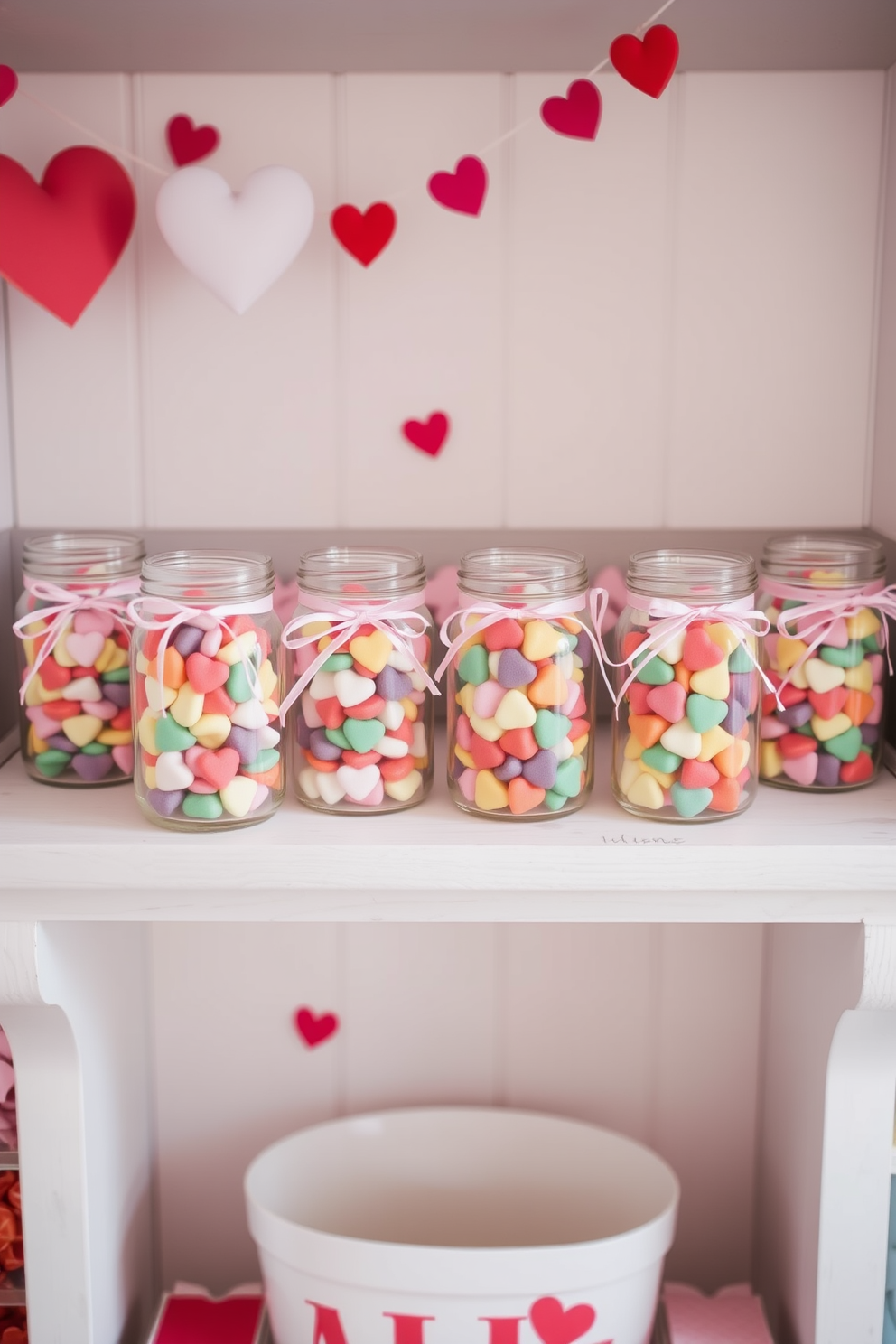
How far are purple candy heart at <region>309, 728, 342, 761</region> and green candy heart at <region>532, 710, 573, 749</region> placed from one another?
0.17 m

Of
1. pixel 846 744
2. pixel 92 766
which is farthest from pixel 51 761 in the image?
pixel 846 744

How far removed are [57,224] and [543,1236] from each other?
1.14 m

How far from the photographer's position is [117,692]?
45.2 inches

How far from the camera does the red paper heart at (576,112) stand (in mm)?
1174

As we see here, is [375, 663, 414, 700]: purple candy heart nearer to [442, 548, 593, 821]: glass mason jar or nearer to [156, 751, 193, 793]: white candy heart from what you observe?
[442, 548, 593, 821]: glass mason jar

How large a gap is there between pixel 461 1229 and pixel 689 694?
709 mm

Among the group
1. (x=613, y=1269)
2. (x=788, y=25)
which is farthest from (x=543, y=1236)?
(x=788, y=25)

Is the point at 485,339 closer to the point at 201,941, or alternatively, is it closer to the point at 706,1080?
the point at 201,941

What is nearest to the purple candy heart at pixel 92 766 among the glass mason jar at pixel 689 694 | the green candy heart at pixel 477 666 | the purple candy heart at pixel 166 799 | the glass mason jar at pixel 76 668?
the glass mason jar at pixel 76 668

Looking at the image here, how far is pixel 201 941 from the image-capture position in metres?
1.41

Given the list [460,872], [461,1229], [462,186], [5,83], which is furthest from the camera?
[461,1229]

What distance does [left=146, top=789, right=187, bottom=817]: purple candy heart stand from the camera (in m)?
1.04

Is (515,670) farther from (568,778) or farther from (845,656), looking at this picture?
(845,656)

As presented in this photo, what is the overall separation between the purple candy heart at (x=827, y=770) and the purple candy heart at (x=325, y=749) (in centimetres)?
43
